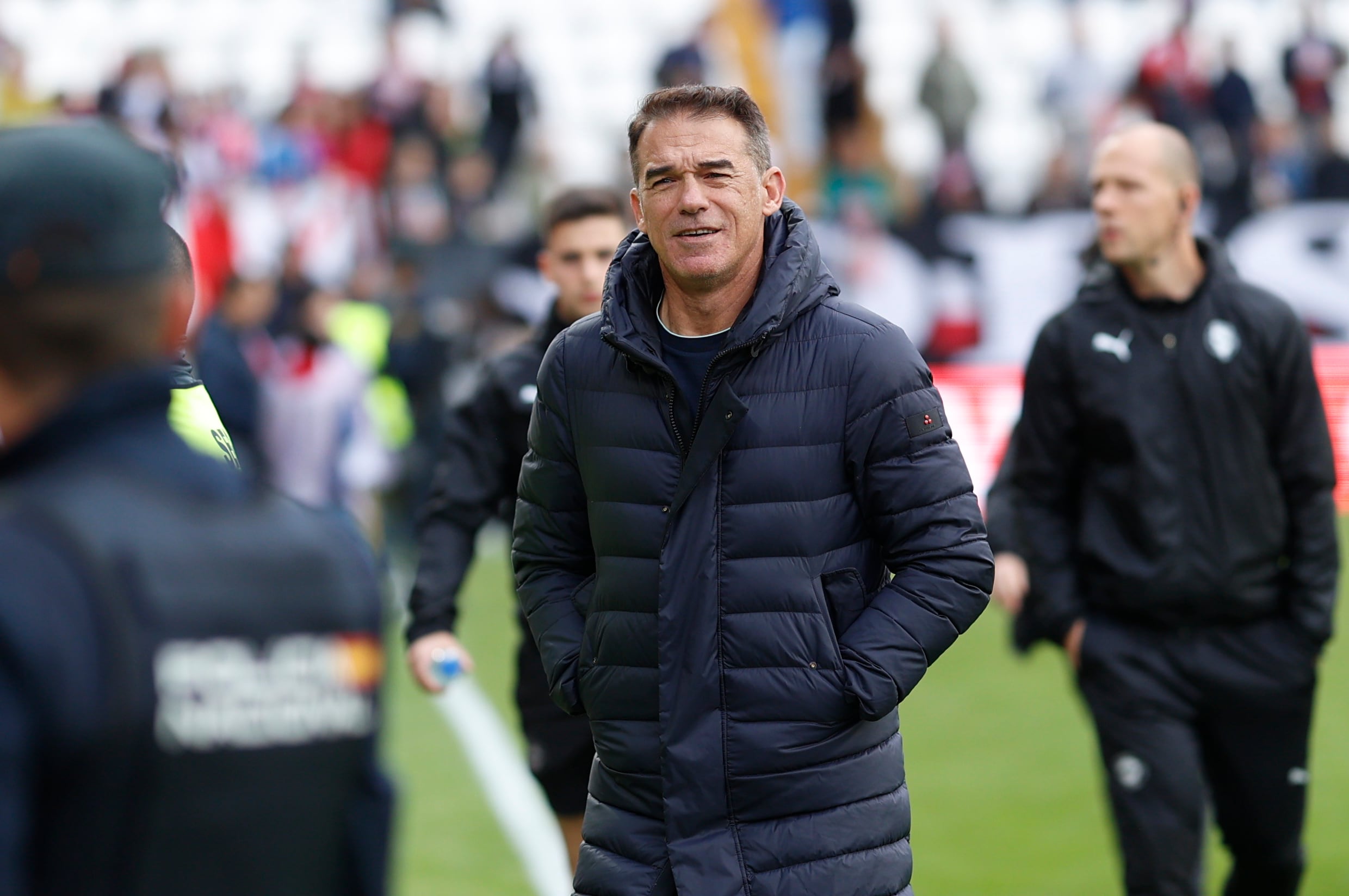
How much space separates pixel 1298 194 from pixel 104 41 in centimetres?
1430

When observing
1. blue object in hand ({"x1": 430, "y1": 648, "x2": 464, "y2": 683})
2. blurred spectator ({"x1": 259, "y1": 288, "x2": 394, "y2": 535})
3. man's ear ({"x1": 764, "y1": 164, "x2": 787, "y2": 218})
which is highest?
man's ear ({"x1": 764, "y1": 164, "x2": 787, "y2": 218})

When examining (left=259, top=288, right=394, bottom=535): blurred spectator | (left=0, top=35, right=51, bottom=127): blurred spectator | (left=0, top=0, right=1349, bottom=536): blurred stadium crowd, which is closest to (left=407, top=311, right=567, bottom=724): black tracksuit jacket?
(left=259, top=288, right=394, bottom=535): blurred spectator

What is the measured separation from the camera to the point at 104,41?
22562 millimetres

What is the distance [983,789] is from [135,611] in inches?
246

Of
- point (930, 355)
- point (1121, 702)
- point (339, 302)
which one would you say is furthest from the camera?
point (930, 355)

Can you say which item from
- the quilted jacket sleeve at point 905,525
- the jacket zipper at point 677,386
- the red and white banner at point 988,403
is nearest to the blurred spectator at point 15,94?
the red and white banner at point 988,403

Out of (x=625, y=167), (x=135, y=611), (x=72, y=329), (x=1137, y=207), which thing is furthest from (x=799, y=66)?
(x=135, y=611)

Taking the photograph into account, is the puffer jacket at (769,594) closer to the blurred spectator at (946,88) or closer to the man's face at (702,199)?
the man's face at (702,199)

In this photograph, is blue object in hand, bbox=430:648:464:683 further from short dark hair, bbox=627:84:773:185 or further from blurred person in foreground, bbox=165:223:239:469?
short dark hair, bbox=627:84:773:185

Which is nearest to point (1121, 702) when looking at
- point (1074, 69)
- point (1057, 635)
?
Result: point (1057, 635)

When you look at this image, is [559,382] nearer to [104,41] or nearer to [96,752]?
[96,752]

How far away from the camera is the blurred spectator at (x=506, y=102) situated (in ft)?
65.2

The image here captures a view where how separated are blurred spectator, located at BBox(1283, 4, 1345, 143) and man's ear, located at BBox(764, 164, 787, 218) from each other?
16.1 metres

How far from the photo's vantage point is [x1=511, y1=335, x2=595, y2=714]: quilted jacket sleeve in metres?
3.85
